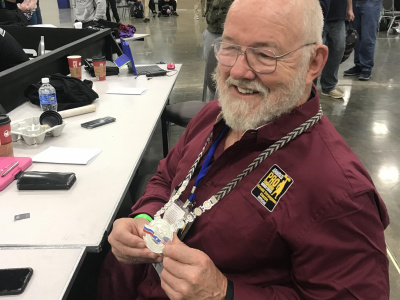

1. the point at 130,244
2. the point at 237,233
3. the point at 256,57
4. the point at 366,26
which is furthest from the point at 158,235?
the point at 366,26

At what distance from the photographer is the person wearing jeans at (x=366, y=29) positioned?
5250 mm

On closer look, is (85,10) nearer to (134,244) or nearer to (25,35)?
(25,35)

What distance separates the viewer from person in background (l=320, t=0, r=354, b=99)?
4371 millimetres

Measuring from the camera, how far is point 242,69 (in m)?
1.07

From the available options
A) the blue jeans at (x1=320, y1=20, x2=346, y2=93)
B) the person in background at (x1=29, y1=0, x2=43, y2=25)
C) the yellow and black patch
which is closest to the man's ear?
the yellow and black patch

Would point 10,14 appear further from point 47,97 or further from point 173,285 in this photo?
point 173,285

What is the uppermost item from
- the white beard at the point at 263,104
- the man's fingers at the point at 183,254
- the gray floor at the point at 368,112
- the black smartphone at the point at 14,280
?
the white beard at the point at 263,104

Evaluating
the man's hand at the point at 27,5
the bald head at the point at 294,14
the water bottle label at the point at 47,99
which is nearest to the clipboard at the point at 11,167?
the water bottle label at the point at 47,99

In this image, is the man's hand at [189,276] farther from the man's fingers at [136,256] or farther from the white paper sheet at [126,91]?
the white paper sheet at [126,91]

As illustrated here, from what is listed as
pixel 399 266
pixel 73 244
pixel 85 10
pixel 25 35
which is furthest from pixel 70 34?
pixel 399 266

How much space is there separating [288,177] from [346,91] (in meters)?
4.69

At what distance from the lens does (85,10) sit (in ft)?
19.6

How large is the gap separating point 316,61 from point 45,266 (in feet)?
3.13

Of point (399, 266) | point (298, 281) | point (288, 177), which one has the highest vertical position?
point (288, 177)
